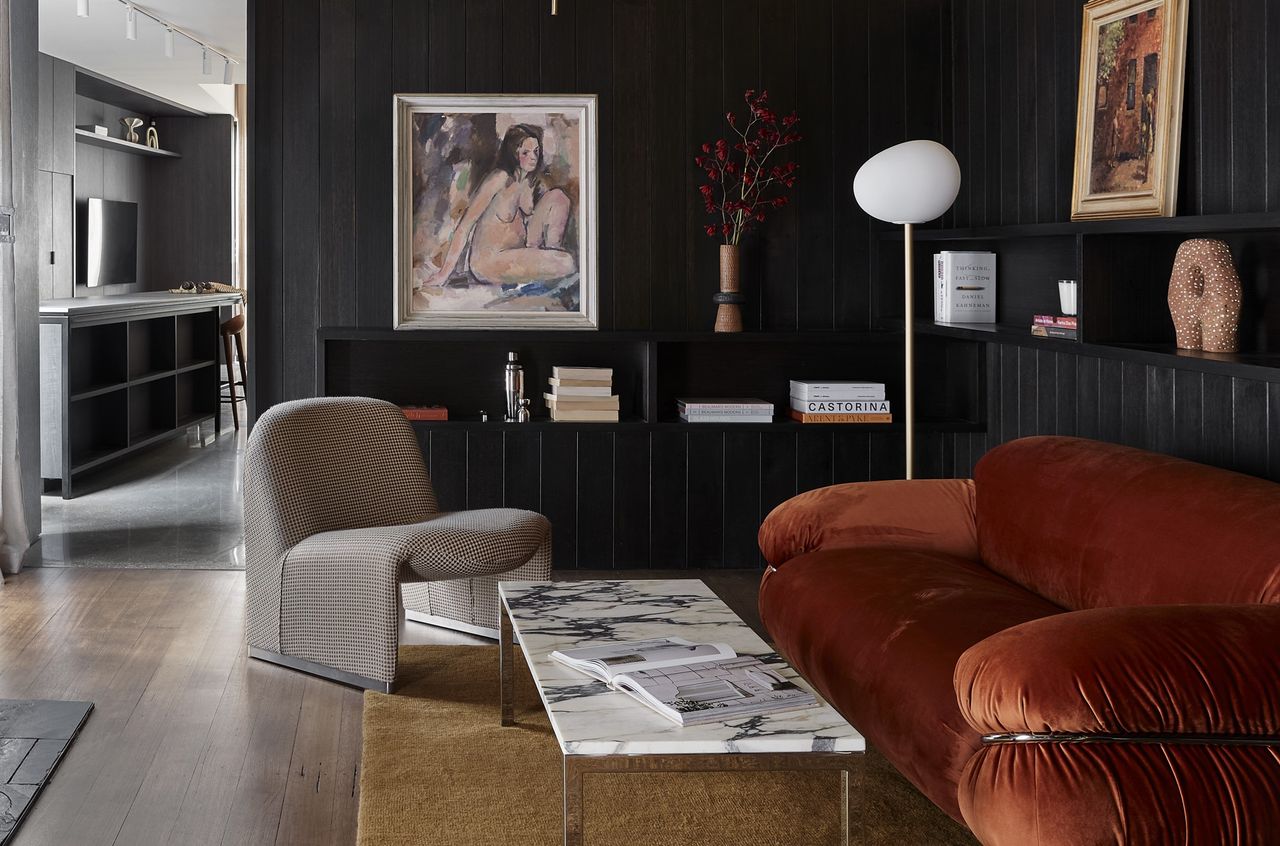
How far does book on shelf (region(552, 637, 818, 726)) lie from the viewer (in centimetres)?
226

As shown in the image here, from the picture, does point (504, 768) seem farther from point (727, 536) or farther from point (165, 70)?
point (165, 70)

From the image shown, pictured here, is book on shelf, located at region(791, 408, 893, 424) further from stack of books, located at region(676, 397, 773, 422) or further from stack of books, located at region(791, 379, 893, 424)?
stack of books, located at region(676, 397, 773, 422)

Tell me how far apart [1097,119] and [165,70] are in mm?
7317

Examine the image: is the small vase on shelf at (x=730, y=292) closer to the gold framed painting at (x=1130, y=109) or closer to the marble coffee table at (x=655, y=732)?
the gold framed painting at (x=1130, y=109)

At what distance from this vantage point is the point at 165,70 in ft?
30.4

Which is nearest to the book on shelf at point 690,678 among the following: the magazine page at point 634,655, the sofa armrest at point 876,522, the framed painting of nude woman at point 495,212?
the magazine page at point 634,655

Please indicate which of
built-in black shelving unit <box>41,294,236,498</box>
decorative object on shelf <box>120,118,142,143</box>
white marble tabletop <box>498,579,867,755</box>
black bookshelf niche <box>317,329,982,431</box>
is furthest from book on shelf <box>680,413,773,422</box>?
decorative object on shelf <box>120,118,142,143</box>

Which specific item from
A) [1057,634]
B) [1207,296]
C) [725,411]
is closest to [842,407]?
[725,411]

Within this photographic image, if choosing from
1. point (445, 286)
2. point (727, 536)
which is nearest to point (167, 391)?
point (445, 286)

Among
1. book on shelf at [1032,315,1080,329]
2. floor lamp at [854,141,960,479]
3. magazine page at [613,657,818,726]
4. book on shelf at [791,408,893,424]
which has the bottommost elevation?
magazine page at [613,657,818,726]

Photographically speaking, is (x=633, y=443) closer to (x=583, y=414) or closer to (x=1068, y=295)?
(x=583, y=414)

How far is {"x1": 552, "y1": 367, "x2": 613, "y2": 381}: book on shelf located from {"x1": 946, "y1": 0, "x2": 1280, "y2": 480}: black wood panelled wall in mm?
1432

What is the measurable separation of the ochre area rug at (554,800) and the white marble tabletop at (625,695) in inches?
13.9

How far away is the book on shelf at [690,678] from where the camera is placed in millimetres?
2264
